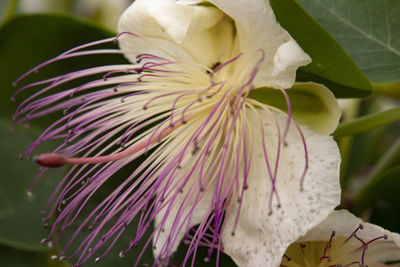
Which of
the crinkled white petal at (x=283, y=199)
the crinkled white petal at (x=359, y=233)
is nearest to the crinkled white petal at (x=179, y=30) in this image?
the crinkled white petal at (x=283, y=199)

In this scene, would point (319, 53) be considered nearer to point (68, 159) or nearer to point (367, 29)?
point (367, 29)

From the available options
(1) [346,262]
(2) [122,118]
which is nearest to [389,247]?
(1) [346,262]

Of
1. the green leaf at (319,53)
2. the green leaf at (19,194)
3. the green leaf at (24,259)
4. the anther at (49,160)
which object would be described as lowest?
the green leaf at (24,259)

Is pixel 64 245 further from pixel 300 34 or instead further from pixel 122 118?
pixel 300 34

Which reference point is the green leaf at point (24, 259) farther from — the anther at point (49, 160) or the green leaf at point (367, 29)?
the green leaf at point (367, 29)

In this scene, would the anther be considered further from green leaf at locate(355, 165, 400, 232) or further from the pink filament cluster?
green leaf at locate(355, 165, 400, 232)

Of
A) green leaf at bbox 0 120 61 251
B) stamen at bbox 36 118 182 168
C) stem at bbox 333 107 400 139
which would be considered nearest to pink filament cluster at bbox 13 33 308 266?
stamen at bbox 36 118 182 168
